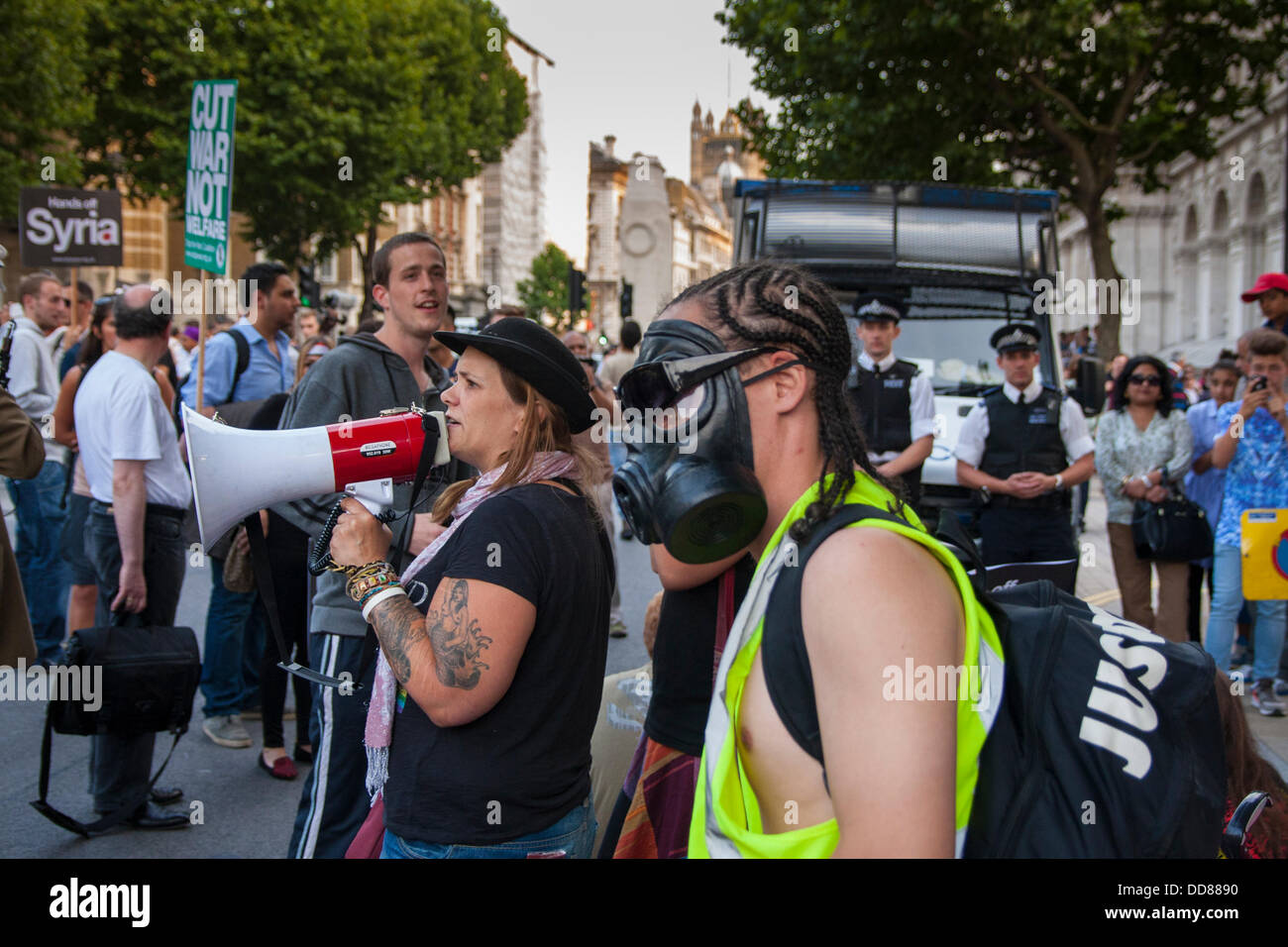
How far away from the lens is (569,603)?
228 cm

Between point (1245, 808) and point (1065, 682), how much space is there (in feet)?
1.55

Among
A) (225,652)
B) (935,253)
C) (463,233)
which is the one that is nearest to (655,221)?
(935,253)

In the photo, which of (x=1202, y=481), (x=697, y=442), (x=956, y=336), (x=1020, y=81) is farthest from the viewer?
(x=1020, y=81)

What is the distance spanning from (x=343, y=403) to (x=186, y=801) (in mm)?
2247

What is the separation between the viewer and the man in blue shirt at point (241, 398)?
561cm

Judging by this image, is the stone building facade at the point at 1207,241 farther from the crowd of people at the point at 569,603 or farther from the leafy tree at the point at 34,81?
the crowd of people at the point at 569,603

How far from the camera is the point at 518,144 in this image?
70562 mm

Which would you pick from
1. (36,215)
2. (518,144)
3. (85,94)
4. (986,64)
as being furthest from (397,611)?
(518,144)

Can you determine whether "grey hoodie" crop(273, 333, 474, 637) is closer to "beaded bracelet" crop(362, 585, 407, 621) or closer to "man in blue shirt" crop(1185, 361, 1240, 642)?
"beaded bracelet" crop(362, 585, 407, 621)

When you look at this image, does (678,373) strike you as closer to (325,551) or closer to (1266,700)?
(325,551)

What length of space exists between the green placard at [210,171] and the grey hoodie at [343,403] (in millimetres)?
3374
